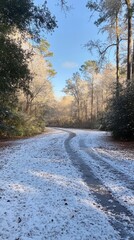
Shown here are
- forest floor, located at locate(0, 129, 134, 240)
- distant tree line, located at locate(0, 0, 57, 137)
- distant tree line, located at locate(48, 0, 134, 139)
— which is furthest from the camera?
distant tree line, located at locate(48, 0, 134, 139)

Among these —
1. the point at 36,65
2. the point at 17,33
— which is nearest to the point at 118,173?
the point at 17,33

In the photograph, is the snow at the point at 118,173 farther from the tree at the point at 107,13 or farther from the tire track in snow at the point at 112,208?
the tree at the point at 107,13

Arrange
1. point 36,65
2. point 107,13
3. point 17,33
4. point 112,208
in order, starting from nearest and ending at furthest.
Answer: point 112,208 < point 17,33 < point 107,13 < point 36,65

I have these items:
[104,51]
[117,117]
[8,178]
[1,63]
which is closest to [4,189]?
[8,178]

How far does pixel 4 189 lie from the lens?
5863 mm

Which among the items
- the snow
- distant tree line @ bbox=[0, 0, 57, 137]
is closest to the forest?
distant tree line @ bbox=[0, 0, 57, 137]

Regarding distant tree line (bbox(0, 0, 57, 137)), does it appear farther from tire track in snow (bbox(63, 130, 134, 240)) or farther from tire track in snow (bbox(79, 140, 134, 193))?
tire track in snow (bbox(63, 130, 134, 240))

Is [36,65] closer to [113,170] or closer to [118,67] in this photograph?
[118,67]

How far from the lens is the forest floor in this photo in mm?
3865

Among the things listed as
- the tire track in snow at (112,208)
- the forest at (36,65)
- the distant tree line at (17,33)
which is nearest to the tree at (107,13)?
the forest at (36,65)

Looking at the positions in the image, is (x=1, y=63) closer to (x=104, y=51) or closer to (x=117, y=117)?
(x=117, y=117)

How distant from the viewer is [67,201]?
5.07 metres

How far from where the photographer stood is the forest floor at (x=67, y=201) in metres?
3.87

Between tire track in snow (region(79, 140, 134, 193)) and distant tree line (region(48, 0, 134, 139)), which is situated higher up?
distant tree line (region(48, 0, 134, 139))
